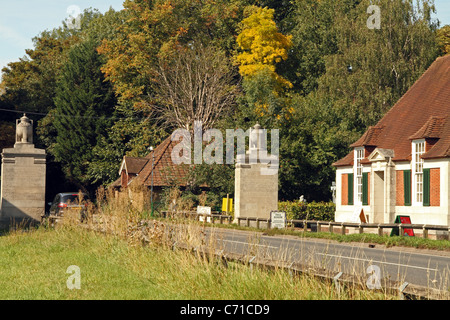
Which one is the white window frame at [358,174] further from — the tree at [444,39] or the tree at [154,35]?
the tree at [154,35]

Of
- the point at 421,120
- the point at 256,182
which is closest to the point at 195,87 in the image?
the point at 256,182

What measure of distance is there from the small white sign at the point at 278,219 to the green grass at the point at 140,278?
1469 cm

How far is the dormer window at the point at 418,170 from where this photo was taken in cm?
3253

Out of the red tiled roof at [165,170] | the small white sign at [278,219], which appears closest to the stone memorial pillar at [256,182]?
the small white sign at [278,219]

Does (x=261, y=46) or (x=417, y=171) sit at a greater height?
(x=261, y=46)

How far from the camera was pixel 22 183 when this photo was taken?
28.2 metres

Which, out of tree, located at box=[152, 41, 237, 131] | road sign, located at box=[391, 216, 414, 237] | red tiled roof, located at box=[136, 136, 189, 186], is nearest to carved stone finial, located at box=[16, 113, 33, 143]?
road sign, located at box=[391, 216, 414, 237]

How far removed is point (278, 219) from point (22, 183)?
37.7ft

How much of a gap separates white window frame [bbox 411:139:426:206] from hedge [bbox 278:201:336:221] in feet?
22.6

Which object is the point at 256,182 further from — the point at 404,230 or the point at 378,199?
the point at 404,230

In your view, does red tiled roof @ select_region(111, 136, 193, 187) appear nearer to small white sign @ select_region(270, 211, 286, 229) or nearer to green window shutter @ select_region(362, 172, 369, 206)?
green window shutter @ select_region(362, 172, 369, 206)

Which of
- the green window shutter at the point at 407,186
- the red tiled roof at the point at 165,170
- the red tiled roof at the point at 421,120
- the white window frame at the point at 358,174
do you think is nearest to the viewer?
the red tiled roof at the point at 421,120
